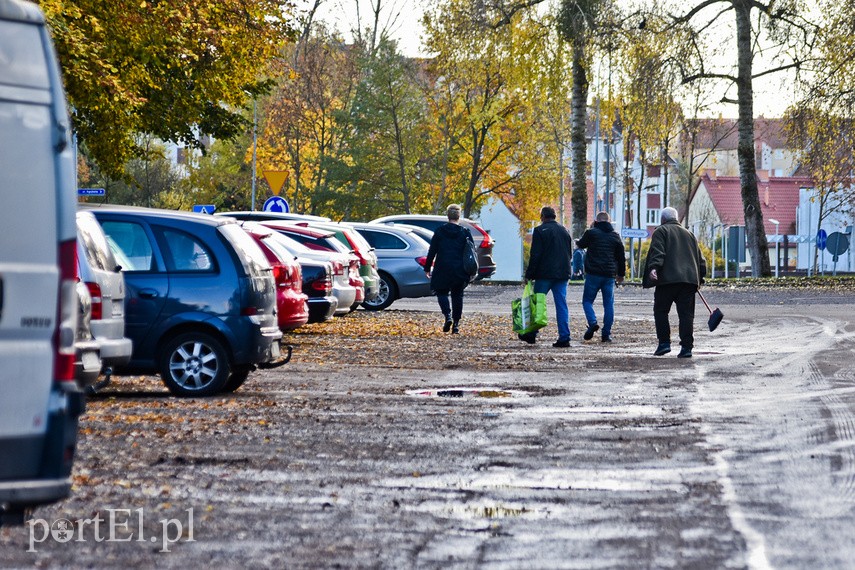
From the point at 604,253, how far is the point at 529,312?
5.64 ft

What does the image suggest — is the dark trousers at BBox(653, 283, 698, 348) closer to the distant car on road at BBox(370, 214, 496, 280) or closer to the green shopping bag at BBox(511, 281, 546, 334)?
the green shopping bag at BBox(511, 281, 546, 334)

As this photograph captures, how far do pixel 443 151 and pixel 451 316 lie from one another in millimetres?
40879

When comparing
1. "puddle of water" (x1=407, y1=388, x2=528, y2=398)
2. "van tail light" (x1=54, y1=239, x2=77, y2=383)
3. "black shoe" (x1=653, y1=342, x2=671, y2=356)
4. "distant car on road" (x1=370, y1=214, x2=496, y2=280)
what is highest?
"distant car on road" (x1=370, y1=214, x2=496, y2=280)

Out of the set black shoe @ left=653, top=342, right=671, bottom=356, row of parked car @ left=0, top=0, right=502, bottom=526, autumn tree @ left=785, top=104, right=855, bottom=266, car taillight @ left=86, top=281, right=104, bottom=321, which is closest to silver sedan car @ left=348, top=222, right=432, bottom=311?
row of parked car @ left=0, top=0, right=502, bottom=526

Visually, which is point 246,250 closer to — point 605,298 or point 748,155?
point 605,298

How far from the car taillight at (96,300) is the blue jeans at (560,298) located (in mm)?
10122

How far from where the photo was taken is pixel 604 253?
22312 mm

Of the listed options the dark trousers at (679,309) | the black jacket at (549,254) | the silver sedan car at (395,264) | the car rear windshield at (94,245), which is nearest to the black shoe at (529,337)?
the black jacket at (549,254)

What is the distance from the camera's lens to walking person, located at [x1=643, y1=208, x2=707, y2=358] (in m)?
19.1

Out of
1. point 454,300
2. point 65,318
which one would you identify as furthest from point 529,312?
point 65,318

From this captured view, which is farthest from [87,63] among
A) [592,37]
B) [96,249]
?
[592,37]

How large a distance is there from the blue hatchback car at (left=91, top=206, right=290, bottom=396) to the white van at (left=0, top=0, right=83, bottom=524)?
24.6 ft

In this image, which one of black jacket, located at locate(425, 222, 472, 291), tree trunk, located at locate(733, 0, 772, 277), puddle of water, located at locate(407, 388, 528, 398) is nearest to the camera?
puddle of water, located at locate(407, 388, 528, 398)

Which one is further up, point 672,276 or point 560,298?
point 672,276
